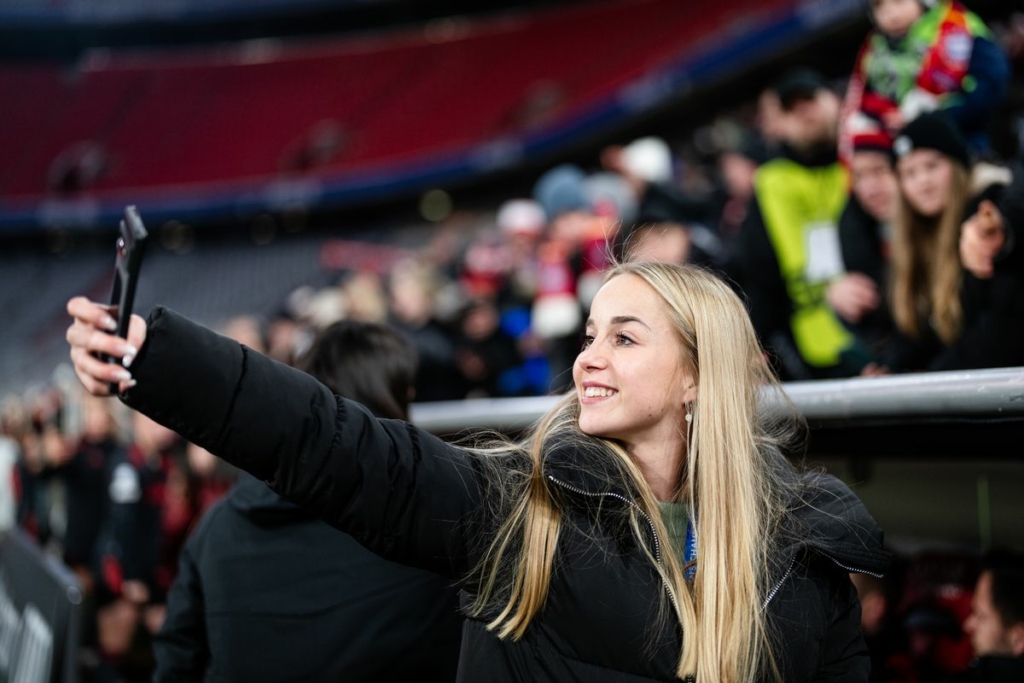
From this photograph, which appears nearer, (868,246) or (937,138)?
(937,138)

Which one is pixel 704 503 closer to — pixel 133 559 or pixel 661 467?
pixel 661 467

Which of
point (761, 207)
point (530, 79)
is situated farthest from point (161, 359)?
point (530, 79)

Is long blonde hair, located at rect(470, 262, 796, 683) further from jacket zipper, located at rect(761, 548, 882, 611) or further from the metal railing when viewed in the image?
the metal railing

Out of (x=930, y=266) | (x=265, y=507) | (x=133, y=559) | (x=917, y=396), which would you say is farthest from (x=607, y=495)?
(x=133, y=559)

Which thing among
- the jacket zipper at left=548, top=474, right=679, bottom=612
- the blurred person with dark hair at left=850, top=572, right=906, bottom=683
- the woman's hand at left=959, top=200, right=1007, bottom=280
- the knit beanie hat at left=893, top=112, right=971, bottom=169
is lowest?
the blurred person with dark hair at left=850, top=572, right=906, bottom=683

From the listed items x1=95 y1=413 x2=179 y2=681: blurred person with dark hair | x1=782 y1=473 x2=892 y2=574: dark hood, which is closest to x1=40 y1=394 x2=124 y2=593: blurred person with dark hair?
x1=95 y1=413 x2=179 y2=681: blurred person with dark hair

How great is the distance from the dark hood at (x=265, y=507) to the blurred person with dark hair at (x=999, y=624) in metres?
1.42

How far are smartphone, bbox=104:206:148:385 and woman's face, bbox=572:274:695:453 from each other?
77 centimetres

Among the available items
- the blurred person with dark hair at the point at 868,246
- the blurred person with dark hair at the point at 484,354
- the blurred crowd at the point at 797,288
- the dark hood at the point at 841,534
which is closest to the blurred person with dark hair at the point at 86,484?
the blurred crowd at the point at 797,288

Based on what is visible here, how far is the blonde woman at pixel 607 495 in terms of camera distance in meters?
1.50

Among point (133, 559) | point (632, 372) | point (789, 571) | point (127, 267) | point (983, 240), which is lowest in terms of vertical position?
point (133, 559)

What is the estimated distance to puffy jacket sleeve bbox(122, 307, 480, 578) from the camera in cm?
147

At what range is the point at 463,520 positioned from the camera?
1.68 m

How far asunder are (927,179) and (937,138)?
4.5 inches
